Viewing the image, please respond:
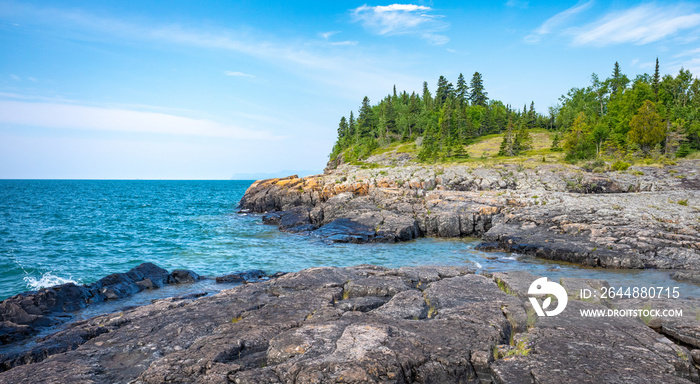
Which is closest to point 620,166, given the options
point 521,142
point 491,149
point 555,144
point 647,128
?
point 647,128

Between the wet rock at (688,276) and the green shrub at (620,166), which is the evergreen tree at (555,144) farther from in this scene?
the wet rock at (688,276)

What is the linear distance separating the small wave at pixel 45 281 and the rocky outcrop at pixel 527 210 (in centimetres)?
1835

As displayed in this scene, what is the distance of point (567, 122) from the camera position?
7912 cm

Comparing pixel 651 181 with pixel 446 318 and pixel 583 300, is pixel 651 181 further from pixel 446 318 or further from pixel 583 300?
pixel 446 318

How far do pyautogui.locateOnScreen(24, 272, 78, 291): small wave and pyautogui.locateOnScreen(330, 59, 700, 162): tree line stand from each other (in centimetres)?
6249

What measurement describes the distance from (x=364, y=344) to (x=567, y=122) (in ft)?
294

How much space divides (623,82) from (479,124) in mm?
40886

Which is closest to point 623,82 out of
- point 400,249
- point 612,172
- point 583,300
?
A: point 612,172

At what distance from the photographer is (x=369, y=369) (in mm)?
6777

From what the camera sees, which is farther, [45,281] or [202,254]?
[202,254]

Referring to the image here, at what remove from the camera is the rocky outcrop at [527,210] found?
2155 cm

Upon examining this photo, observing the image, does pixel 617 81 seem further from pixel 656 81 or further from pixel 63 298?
pixel 63 298

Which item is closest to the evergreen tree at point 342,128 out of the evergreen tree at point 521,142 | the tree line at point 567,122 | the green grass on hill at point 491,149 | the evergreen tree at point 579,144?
the tree line at point 567,122

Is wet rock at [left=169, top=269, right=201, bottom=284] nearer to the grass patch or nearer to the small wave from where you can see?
the small wave
